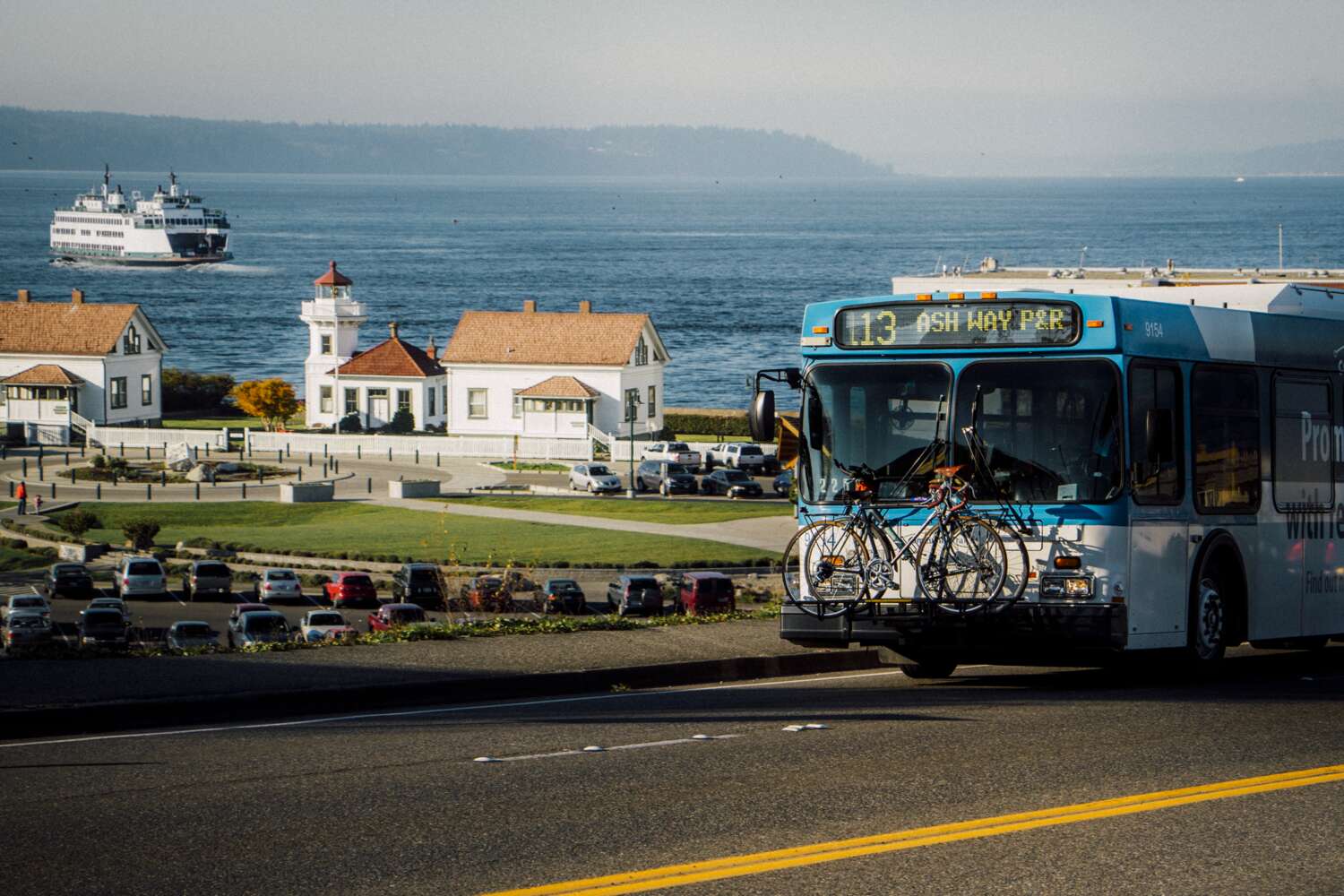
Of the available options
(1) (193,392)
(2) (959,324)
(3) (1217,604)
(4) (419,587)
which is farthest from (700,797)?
(1) (193,392)

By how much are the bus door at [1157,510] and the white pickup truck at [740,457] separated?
52006 millimetres

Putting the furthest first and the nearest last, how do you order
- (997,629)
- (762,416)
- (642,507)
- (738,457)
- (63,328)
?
(63,328), (738,457), (642,507), (762,416), (997,629)

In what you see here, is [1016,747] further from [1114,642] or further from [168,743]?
[168,743]

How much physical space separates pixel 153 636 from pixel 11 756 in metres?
21.0

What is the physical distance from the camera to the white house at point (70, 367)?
242 feet

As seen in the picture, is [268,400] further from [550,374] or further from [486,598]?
[486,598]

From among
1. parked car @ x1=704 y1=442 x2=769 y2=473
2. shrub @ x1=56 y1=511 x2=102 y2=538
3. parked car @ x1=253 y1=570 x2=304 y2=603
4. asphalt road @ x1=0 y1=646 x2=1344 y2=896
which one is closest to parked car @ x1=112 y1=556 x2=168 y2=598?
parked car @ x1=253 y1=570 x2=304 y2=603

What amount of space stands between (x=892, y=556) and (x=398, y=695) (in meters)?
4.05

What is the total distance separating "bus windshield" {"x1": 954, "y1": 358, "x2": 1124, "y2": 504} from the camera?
13398 mm

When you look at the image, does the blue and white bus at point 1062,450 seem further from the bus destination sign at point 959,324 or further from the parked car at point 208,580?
the parked car at point 208,580

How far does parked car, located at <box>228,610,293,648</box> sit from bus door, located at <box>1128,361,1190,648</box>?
62.0ft

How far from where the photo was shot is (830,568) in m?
13.8

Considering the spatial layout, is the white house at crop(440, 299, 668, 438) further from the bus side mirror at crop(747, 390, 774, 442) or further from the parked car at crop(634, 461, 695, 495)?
the bus side mirror at crop(747, 390, 774, 442)

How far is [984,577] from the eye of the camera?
13.3 metres
